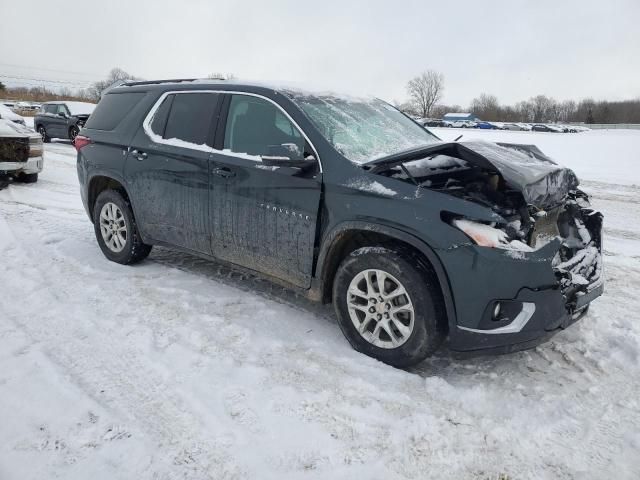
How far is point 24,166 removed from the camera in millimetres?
8836

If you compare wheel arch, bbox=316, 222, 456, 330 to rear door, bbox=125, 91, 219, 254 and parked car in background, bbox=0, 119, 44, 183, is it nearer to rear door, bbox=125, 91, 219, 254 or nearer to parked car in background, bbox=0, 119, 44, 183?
rear door, bbox=125, 91, 219, 254

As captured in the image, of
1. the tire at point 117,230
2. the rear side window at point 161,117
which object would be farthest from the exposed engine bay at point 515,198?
the tire at point 117,230

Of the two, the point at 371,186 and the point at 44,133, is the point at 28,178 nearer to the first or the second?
the point at 371,186

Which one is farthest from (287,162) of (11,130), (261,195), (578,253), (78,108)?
(78,108)

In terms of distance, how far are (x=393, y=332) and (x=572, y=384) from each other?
116 cm

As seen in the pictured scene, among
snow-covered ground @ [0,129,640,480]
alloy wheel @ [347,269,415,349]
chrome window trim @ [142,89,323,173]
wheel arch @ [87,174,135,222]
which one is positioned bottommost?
snow-covered ground @ [0,129,640,480]

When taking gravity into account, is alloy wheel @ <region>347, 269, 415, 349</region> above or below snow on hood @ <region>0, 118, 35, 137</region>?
below

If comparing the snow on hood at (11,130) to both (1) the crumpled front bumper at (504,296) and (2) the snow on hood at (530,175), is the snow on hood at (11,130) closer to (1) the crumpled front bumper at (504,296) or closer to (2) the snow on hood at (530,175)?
(2) the snow on hood at (530,175)

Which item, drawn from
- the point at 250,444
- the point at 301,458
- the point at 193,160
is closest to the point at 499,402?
the point at 301,458

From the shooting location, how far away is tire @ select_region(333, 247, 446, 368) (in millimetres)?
2939

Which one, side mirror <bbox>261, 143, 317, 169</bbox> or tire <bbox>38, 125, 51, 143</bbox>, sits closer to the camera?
side mirror <bbox>261, 143, 317, 169</bbox>

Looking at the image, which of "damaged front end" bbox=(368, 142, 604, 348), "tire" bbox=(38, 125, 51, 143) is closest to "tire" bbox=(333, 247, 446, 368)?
"damaged front end" bbox=(368, 142, 604, 348)

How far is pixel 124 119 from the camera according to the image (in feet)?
15.6

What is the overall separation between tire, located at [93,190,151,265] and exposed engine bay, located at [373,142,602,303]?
2.73m
